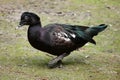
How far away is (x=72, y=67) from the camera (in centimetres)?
956

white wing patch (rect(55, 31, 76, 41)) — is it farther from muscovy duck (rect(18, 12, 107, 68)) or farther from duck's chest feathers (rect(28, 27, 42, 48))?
duck's chest feathers (rect(28, 27, 42, 48))

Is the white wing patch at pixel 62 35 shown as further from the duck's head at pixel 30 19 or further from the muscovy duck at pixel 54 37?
the duck's head at pixel 30 19

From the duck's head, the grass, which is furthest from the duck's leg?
the duck's head

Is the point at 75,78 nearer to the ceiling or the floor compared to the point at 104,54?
nearer to the ceiling

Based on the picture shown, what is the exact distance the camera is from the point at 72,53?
10844 mm

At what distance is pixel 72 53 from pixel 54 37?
1.69 m

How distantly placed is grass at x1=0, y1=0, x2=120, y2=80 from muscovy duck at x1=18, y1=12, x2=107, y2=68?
1.26 feet

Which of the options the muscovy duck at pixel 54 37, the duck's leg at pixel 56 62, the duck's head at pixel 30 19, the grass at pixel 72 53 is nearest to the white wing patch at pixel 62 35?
the muscovy duck at pixel 54 37

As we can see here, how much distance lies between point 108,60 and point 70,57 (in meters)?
0.91

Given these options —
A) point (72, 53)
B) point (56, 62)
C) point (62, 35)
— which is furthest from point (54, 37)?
point (72, 53)

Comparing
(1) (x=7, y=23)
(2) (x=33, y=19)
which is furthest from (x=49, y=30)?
(1) (x=7, y=23)

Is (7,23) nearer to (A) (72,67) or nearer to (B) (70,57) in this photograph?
(B) (70,57)

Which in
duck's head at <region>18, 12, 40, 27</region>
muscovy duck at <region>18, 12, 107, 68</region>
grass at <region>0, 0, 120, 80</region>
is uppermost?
duck's head at <region>18, 12, 40, 27</region>

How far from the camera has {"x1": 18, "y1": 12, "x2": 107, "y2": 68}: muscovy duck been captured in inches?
362
